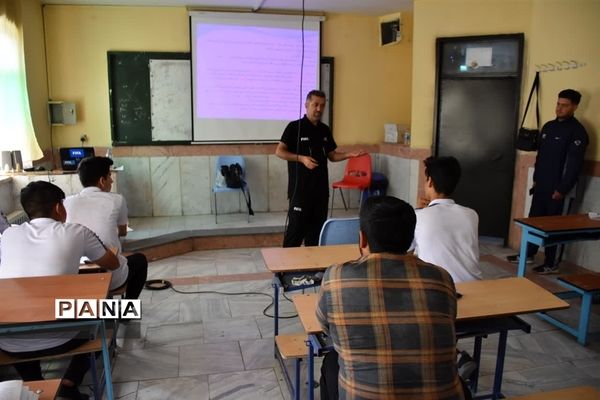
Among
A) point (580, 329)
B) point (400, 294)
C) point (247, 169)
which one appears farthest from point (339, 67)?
point (400, 294)

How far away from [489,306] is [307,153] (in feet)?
6.55

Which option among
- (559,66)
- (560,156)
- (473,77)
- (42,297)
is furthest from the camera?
(473,77)

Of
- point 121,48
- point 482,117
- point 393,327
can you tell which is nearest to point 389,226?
point 393,327

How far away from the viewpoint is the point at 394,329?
4.16 ft

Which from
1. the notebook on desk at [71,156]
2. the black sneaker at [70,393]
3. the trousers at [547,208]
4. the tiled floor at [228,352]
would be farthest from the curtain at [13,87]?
the trousers at [547,208]

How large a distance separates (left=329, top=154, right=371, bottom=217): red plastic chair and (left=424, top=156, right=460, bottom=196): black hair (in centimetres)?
358

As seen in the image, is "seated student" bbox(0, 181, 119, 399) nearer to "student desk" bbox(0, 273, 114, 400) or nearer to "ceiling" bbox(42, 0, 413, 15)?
"student desk" bbox(0, 273, 114, 400)

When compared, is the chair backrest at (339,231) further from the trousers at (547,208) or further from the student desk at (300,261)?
the trousers at (547,208)

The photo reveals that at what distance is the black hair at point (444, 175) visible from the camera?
2.24 meters

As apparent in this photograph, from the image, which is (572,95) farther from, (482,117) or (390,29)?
(390,29)

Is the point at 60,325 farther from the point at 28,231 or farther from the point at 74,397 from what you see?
the point at 74,397

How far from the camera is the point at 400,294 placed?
1284 millimetres

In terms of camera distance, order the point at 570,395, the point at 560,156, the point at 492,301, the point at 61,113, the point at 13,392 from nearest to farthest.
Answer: the point at 13,392, the point at 570,395, the point at 492,301, the point at 560,156, the point at 61,113

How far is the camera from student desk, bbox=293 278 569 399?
1.85 meters
